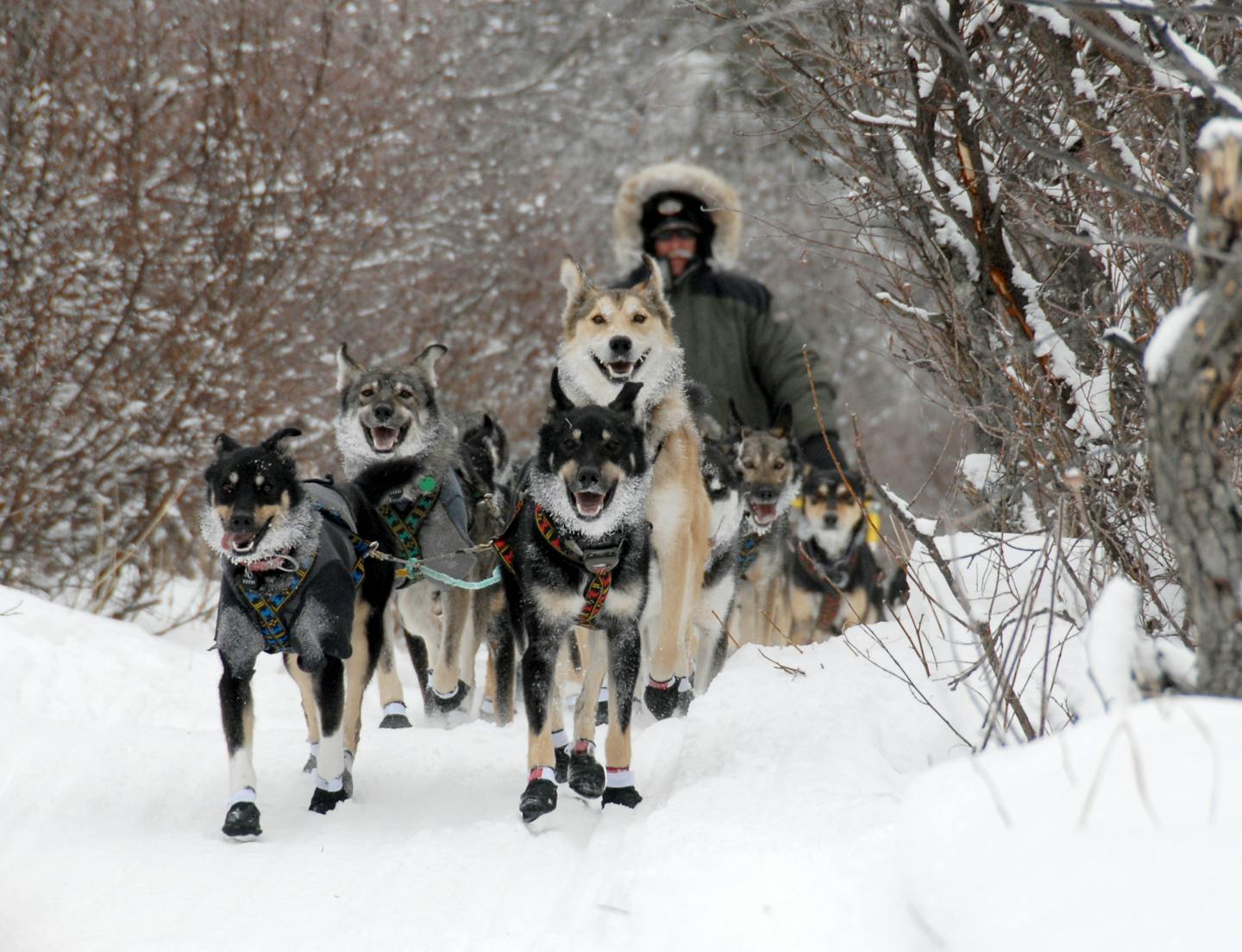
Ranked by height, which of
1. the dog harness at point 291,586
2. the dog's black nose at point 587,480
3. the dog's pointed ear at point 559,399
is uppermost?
the dog's pointed ear at point 559,399

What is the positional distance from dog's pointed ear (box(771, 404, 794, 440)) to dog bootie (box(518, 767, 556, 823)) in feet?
11.8

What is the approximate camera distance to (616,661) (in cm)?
475

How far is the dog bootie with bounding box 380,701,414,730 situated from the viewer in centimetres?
656

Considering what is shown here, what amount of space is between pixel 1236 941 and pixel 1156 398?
98cm

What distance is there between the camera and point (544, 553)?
471 centimetres

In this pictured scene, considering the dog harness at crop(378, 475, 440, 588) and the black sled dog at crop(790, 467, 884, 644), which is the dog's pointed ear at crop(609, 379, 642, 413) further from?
the black sled dog at crop(790, 467, 884, 644)

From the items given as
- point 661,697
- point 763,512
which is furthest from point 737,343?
point 661,697

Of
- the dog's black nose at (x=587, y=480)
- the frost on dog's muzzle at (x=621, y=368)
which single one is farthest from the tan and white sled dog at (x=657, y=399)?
the dog's black nose at (x=587, y=480)

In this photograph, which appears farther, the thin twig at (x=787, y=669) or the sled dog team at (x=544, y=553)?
the thin twig at (x=787, y=669)

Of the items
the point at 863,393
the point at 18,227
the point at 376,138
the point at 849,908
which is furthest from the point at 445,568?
the point at 863,393

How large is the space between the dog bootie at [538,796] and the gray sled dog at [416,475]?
1.62 m

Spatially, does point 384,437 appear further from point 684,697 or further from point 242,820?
point 242,820

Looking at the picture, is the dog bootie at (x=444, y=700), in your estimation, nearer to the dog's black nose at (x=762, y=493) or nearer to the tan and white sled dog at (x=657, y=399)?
the tan and white sled dog at (x=657, y=399)

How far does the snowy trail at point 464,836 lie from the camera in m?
3.35
